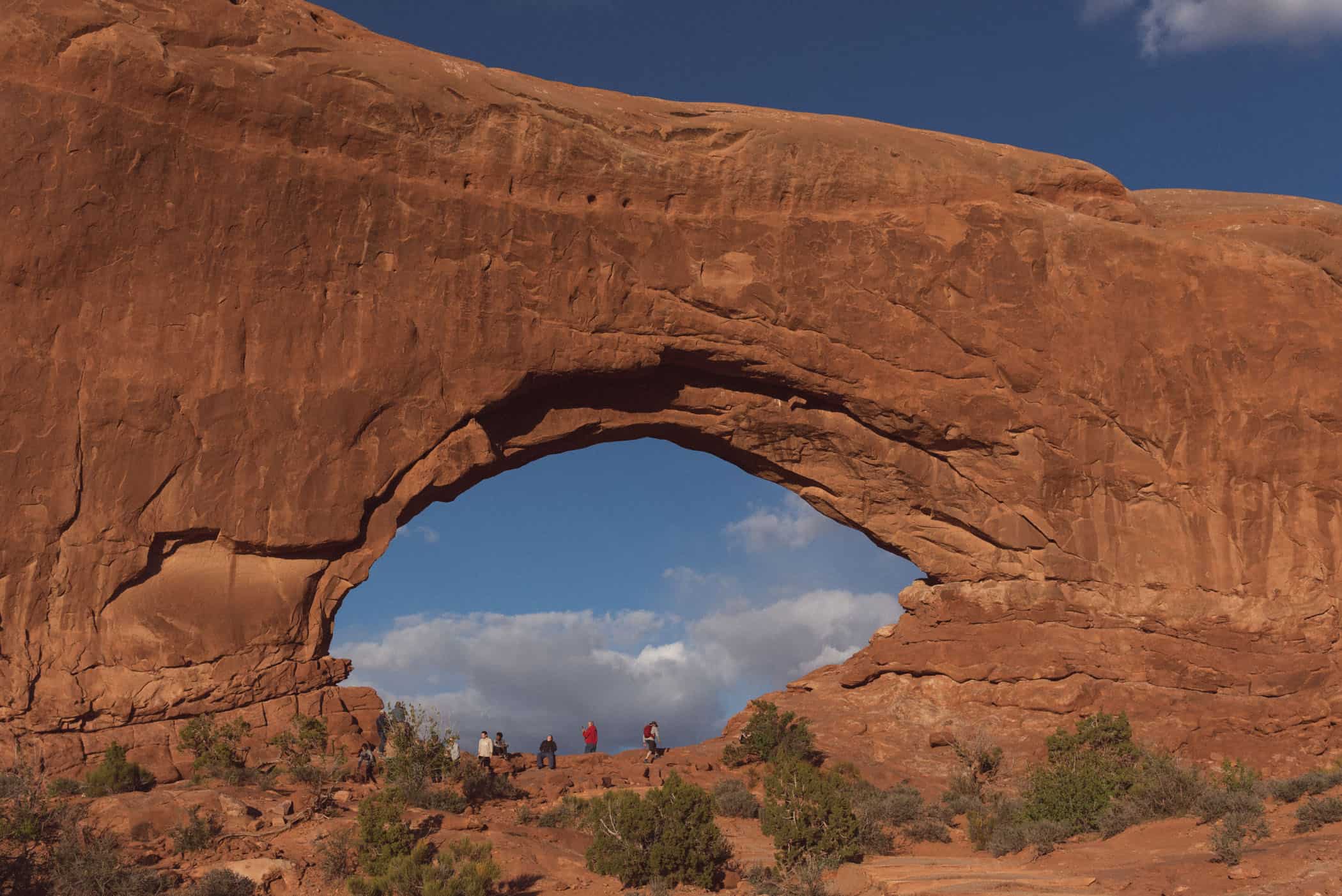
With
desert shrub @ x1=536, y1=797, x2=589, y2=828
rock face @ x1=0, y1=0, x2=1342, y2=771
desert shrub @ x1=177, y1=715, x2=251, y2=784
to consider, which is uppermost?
rock face @ x1=0, y1=0, x2=1342, y2=771

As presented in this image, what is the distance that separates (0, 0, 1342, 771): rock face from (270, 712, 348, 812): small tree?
2.08ft

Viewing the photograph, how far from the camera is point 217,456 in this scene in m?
19.7

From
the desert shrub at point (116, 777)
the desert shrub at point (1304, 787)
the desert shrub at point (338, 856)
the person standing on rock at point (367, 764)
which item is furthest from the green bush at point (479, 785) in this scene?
the desert shrub at point (1304, 787)

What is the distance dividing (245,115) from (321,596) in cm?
808

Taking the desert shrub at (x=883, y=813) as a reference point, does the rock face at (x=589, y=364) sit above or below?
above

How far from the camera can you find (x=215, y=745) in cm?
1816

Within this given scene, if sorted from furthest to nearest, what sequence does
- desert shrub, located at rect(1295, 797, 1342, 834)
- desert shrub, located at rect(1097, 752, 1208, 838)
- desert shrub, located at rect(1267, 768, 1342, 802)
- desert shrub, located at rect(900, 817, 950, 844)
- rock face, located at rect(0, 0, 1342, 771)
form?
rock face, located at rect(0, 0, 1342, 771) < desert shrub, located at rect(900, 817, 950, 844) < desert shrub, located at rect(1097, 752, 1208, 838) < desert shrub, located at rect(1267, 768, 1342, 802) < desert shrub, located at rect(1295, 797, 1342, 834)

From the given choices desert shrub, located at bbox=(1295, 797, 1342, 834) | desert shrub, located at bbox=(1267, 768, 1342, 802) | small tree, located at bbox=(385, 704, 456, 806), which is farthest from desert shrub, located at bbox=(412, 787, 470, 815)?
desert shrub, located at bbox=(1267, 768, 1342, 802)

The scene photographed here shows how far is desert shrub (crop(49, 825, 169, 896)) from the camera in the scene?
12.9 metres

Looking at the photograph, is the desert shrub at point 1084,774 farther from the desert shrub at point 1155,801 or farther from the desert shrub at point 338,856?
the desert shrub at point 338,856

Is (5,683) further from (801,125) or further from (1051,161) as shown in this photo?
(1051,161)

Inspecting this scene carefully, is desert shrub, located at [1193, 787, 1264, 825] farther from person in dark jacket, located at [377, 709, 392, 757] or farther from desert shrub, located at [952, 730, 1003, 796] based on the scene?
person in dark jacket, located at [377, 709, 392, 757]

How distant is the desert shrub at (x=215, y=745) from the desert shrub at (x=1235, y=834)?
12.7 meters

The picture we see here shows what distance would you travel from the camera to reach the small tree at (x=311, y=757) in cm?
1733
